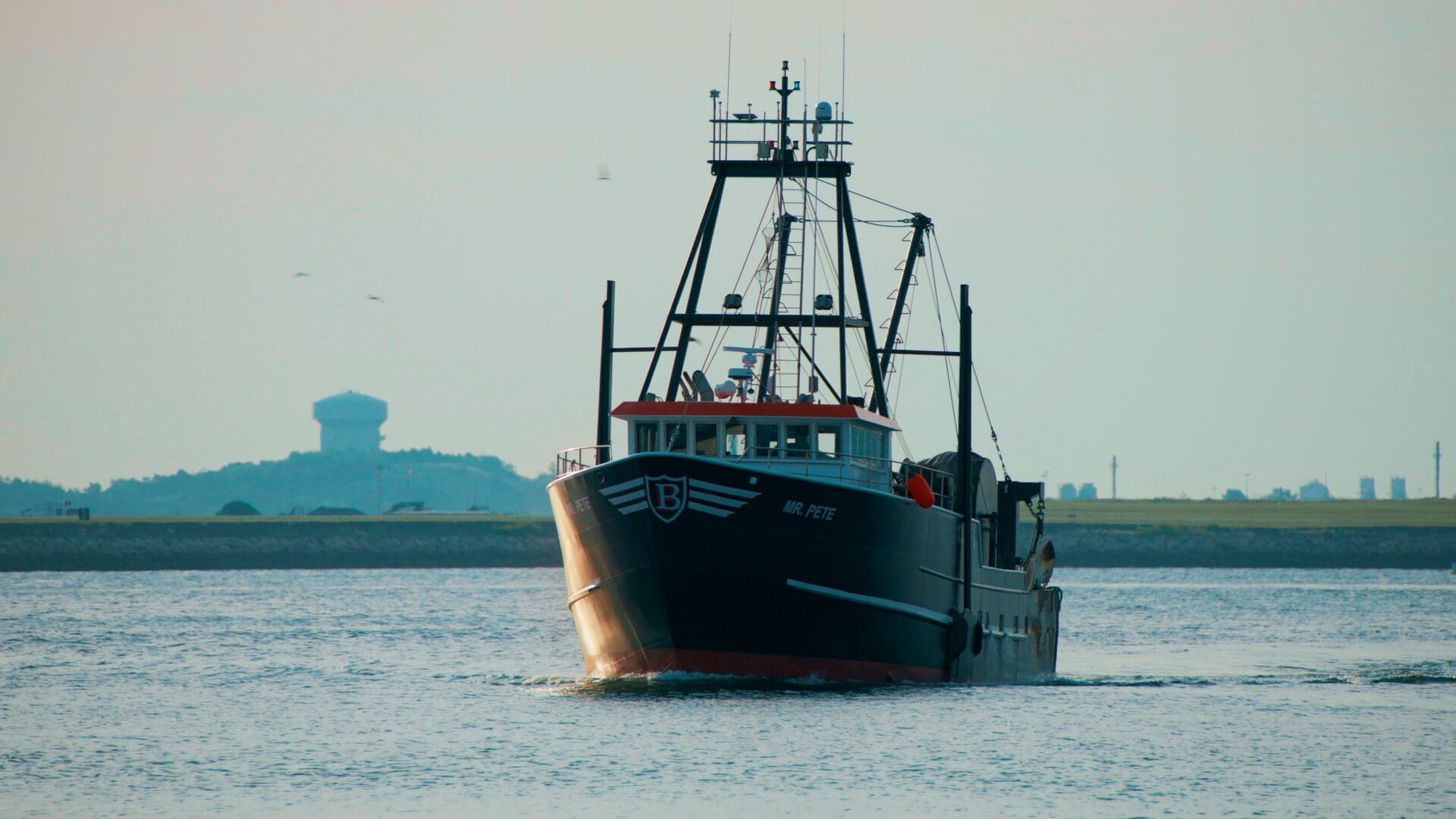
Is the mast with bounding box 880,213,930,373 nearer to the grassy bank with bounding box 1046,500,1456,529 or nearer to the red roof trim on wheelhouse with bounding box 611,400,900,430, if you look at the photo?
the red roof trim on wheelhouse with bounding box 611,400,900,430

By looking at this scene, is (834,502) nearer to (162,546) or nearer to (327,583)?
(327,583)

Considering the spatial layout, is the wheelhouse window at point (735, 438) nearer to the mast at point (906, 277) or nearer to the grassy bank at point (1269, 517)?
the mast at point (906, 277)

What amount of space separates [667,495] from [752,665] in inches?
152

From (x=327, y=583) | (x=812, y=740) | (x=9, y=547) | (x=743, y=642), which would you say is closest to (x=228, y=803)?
(x=812, y=740)

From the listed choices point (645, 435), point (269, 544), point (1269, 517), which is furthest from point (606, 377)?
point (1269, 517)

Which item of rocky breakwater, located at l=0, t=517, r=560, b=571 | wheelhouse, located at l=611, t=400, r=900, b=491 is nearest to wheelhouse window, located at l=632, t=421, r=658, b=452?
wheelhouse, located at l=611, t=400, r=900, b=491

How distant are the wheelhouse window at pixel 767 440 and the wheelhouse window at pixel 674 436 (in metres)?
1.43

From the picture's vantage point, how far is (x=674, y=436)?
120 ft

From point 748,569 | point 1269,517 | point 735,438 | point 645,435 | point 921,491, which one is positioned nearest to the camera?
point 748,569

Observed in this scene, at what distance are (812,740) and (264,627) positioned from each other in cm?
3536

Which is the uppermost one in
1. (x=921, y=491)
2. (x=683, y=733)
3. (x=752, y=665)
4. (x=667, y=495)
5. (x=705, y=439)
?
(x=705, y=439)

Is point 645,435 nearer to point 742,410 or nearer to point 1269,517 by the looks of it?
point 742,410

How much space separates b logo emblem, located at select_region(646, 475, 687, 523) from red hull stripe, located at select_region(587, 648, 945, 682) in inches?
114

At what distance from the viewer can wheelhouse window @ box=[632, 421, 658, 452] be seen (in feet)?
121
